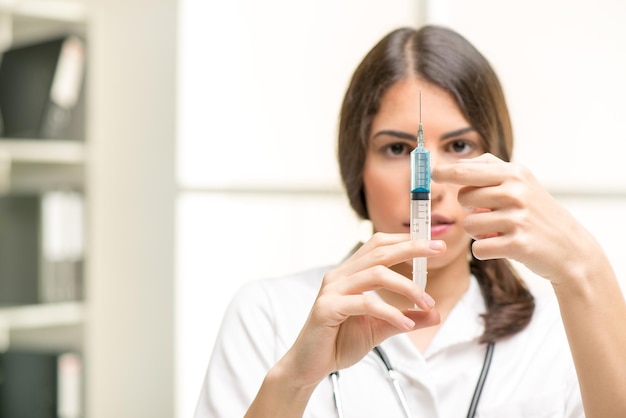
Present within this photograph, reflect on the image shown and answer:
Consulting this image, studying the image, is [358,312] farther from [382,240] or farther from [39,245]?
[39,245]

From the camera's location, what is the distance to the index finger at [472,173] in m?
1.02

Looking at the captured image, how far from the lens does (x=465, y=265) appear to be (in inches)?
62.3

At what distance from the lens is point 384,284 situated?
1054 millimetres

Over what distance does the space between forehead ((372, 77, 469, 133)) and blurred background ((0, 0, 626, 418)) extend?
3.59ft

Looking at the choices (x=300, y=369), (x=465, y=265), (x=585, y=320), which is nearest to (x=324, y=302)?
(x=300, y=369)

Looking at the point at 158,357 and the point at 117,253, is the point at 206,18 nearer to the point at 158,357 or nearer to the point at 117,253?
the point at 117,253

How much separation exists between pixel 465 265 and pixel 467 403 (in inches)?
11.3

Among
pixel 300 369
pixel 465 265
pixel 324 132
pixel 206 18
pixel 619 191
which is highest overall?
pixel 206 18

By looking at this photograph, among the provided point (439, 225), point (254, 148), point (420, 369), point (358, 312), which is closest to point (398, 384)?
point (420, 369)

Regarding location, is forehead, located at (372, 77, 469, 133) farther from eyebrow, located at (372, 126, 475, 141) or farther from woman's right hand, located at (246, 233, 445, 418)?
woman's right hand, located at (246, 233, 445, 418)

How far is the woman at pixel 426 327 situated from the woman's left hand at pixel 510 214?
13cm

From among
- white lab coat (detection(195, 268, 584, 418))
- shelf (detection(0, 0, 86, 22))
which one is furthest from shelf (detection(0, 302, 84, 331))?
white lab coat (detection(195, 268, 584, 418))

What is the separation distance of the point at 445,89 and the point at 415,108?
6 centimetres

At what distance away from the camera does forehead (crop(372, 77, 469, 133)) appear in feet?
4.64
